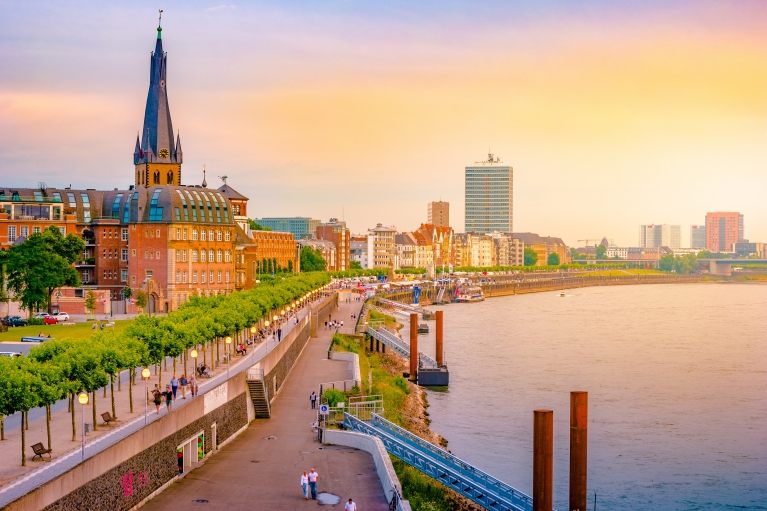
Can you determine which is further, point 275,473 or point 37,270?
point 37,270

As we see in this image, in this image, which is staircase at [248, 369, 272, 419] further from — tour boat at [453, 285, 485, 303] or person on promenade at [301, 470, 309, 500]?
tour boat at [453, 285, 485, 303]

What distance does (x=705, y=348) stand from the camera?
7844 cm

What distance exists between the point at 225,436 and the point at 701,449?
68.1 ft

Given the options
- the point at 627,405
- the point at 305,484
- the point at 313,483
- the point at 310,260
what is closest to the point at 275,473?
the point at 305,484

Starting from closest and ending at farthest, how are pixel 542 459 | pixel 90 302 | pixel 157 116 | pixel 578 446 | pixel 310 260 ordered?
pixel 542 459 → pixel 578 446 → pixel 90 302 → pixel 157 116 → pixel 310 260

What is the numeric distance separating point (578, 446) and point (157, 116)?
6690 cm

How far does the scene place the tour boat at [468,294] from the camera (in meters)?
162

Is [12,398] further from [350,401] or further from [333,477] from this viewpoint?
[350,401]

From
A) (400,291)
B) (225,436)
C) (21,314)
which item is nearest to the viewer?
(225,436)

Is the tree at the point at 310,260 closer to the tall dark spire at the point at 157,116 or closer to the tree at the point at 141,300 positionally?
the tall dark spire at the point at 157,116

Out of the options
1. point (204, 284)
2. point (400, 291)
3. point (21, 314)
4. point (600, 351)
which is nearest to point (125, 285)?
point (204, 284)

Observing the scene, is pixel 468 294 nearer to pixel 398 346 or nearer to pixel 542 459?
pixel 398 346

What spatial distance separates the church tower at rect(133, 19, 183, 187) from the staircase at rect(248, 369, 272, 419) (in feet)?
177

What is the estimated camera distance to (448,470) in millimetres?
29938
